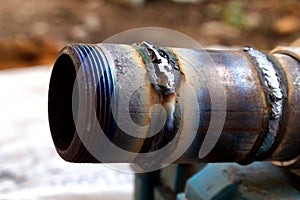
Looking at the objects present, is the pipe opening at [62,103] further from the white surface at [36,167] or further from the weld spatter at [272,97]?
the white surface at [36,167]

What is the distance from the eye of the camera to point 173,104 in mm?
724

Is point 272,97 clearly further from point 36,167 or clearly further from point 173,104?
point 36,167

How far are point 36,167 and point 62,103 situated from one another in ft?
2.28

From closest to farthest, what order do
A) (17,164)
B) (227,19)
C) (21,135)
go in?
(17,164), (21,135), (227,19)

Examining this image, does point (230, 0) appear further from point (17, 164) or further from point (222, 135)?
point (222, 135)

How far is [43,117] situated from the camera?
170cm

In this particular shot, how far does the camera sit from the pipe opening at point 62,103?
0.79m

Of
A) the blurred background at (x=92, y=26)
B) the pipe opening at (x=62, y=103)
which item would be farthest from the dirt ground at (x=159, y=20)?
the pipe opening at (x=62, y=103)

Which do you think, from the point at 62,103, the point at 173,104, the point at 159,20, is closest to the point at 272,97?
the point at 173,104

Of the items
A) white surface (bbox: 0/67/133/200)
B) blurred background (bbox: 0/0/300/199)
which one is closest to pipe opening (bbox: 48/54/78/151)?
white surface (bbox: 0/67/133/200)

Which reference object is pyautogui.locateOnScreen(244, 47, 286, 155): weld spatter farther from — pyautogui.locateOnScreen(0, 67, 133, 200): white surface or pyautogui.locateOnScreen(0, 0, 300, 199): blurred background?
pyautogui.locateOnScreen(0, 0, 300, 199): blurred background

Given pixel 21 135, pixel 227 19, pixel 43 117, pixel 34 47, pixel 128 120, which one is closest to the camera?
pixel 128 120

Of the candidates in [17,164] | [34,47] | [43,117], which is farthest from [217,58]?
[34,47]

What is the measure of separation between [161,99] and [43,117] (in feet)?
3.40
